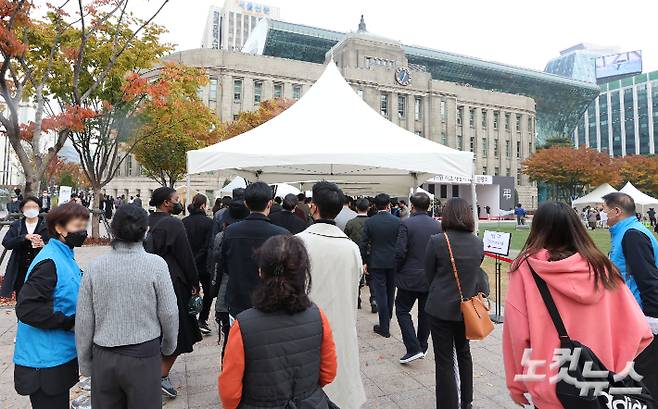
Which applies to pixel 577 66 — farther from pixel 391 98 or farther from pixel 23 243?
pixel 23 243

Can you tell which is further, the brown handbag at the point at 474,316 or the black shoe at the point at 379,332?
the black shoe at the point at 379,332

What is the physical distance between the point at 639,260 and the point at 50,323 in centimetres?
396

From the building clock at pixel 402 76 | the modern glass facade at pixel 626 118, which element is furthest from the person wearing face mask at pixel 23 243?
the modern glass facade at pixel 626 118

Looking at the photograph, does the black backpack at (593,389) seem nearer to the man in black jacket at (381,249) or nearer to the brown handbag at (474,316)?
the brown handbag at (474,316)

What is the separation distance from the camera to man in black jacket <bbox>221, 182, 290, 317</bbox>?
125 inches

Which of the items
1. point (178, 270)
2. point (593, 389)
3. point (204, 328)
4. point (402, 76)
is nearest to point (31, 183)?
point (204, 328)

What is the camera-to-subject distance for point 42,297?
2.17 metres

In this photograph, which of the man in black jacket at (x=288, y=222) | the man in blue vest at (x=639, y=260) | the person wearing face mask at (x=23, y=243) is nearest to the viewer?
the man in blue vest at (x=639, y=260)

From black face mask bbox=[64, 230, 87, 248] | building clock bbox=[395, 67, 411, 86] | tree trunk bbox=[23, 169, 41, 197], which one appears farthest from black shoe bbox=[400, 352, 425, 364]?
building clock bbox=[395, 67, 411, 86]

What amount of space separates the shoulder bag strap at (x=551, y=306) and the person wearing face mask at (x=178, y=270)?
283cm

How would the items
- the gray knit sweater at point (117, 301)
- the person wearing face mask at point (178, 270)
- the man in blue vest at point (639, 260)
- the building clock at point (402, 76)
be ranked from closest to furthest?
the gray knit sweater at point (117, 301) < the man in blue vest at point (639, 260) < the person wearing face mask at point (178, 270) < the building clock at point (402, 76)

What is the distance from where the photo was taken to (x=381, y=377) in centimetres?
420

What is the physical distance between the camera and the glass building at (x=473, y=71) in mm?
63031

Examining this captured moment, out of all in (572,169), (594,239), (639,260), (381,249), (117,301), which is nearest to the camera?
(117,301)
